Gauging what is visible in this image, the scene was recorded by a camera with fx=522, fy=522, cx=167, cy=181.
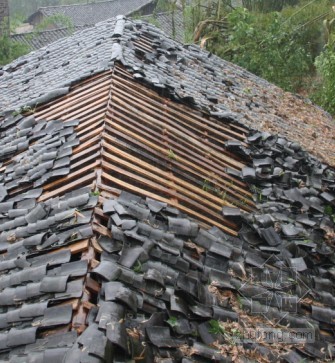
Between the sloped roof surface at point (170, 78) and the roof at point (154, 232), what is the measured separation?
30 centimetres

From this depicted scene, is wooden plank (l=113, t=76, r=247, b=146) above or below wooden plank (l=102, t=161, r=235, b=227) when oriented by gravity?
above

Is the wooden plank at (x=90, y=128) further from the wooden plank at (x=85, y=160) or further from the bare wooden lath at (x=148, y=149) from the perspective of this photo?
the wooden plank at (x=85, y=160)

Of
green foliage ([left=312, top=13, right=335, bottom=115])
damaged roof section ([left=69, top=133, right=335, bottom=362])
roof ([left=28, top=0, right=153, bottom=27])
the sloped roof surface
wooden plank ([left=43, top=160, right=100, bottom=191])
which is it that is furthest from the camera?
roof ([left=28, top=0, right=153, bottom=27])

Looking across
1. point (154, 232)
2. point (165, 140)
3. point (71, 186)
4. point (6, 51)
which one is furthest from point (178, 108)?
point (6, 51)

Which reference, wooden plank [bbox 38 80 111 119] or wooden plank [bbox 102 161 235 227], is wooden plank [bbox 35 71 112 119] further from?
wooden plank [bbox 102 161 235 227]

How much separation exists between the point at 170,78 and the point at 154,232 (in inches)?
153

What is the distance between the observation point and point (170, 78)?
7262mm

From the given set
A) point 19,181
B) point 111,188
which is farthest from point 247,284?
point 19,181

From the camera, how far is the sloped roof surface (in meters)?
6.86

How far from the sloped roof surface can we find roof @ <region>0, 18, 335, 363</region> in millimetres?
298

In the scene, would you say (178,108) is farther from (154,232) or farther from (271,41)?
(271,41)

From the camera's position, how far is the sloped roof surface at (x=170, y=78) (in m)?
6.86

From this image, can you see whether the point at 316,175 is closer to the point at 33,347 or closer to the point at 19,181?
the point at 19,181
